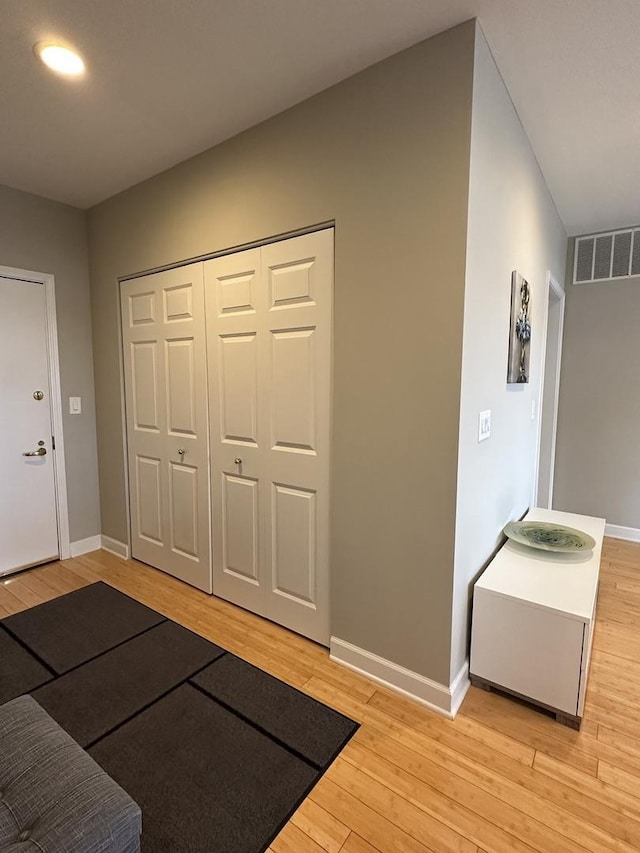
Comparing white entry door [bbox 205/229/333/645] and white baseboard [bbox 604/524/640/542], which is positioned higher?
white entry door [bbox 205/229/333/645]

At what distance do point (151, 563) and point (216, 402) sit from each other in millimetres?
1428

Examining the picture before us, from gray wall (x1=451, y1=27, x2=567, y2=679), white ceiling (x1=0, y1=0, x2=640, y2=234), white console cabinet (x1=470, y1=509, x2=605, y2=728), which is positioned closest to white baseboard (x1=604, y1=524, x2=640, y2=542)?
gray wall (x1=451, y1=27, x2=567, y2=679)

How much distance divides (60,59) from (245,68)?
29.0 inches

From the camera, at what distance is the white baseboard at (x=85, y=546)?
10.9ft

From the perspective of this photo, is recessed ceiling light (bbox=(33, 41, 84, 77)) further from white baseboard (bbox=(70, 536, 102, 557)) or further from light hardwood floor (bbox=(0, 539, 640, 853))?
white baseboard (bbox=(70, 536, 102, 557))

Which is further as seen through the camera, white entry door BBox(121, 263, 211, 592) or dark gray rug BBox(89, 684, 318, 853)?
white entry door BBox(121, 263, 211, 592)

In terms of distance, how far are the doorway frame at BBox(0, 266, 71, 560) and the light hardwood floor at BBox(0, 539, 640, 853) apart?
1.75 m

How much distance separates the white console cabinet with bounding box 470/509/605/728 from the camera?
1.68 metres

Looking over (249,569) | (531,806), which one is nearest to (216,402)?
(249,569)

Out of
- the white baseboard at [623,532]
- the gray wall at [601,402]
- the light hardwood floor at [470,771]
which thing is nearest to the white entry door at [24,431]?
the light hardwood floor at [470,771]

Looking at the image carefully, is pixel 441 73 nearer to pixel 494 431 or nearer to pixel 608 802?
pixel 494 431

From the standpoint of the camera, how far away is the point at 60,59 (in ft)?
5.62

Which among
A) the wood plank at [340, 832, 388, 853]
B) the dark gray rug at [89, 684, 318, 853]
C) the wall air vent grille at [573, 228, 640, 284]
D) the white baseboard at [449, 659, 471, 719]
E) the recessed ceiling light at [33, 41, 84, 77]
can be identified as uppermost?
the recessed ceiling light at [33, 41, 84, 77]

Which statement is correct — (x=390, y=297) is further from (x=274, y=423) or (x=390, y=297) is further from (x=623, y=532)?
(x=623, y=532)
